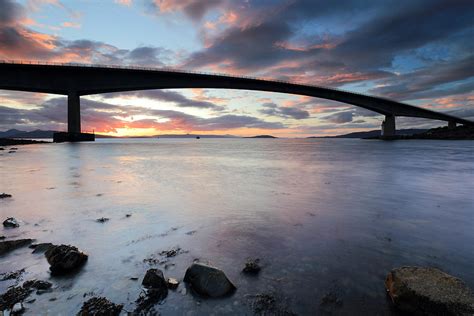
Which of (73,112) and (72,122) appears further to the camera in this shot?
(72,122)

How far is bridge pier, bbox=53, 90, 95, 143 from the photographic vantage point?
49.7 metres

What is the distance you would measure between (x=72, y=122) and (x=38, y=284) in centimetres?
6054

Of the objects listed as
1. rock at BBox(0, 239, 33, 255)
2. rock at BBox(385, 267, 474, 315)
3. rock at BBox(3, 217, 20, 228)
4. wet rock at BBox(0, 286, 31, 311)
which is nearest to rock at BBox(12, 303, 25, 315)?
wet rock at BBox(0, 286, 31, 311)

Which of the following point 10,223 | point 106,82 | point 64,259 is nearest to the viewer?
A: point 64,259

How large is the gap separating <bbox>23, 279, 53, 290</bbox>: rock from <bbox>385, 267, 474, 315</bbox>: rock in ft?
14.7

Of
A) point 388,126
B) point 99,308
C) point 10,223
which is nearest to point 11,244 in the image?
point 10,223

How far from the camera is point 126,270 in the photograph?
380 centimetres

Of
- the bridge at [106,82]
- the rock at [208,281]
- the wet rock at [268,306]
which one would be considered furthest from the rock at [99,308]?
the bridge at [106,82]

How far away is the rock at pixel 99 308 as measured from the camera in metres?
2.79

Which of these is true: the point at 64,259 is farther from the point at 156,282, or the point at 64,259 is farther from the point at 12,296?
the point at 156,282

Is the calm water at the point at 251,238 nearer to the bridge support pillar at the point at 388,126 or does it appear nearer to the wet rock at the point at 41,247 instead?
the wet rock at the point at 41,247

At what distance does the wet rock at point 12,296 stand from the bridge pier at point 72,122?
57072mm

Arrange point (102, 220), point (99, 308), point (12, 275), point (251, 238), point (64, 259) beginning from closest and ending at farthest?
point (99, 308) < point (12, 275) < point (64, 259) < point (251, 238) < point (102, 220)

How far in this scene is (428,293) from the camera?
9.10 feet
